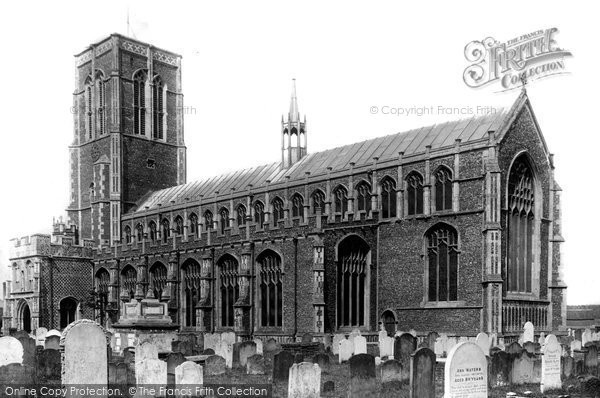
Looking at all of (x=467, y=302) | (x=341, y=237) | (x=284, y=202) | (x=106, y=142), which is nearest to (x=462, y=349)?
(x=467, y=302)

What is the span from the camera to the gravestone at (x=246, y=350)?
18062 mm

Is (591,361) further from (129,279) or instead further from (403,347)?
(129,279)

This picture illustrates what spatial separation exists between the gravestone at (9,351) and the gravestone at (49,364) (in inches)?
55.9

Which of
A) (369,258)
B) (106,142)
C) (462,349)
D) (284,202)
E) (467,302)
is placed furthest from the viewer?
(106,142)

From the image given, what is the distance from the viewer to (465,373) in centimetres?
1019

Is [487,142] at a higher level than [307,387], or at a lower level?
higher

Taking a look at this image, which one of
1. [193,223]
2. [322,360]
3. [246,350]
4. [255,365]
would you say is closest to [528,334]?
[322,360]

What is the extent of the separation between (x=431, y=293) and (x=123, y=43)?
94.1 feet

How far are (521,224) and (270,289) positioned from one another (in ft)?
36.0

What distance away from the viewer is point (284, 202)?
3278cm

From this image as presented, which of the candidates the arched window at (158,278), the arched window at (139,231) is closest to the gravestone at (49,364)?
the arched window at (158,278)

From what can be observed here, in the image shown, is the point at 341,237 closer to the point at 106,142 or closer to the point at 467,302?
the point at 467,302

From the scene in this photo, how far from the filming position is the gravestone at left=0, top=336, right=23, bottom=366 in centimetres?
1401

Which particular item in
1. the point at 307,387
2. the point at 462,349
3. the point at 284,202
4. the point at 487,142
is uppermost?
the point at 487,142
